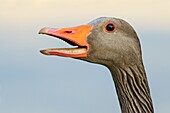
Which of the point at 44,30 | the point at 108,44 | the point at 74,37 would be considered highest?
the point at 44,30

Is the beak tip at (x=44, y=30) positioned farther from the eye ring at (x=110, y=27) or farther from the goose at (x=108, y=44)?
the eye ring at (x=110, y=27)

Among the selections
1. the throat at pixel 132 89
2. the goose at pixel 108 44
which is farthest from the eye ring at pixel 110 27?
the throat at pixel 132 89

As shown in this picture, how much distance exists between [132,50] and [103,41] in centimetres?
38

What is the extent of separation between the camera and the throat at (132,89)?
693 centimetres

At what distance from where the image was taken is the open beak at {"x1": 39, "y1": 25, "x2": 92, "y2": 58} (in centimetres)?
667

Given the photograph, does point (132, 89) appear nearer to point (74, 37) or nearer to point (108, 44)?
point (108, 44)

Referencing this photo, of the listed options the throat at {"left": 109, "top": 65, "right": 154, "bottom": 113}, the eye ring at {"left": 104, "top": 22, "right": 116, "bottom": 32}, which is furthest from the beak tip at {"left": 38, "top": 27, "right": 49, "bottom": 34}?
the throat at {"left": 109, "top": 65, "right": 154, "bottom": 113}

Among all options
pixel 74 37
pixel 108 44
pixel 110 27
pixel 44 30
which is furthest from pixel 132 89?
pixel 44 30

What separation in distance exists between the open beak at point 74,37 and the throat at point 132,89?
0.48 meters

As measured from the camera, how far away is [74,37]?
6750 mm

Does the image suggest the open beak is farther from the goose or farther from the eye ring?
the eye ring

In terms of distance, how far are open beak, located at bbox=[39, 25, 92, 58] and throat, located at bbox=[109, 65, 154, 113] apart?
0.48 meters

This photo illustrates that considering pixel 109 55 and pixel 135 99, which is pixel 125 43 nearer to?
pixel 109 55

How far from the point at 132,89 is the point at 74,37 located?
1045 mm
